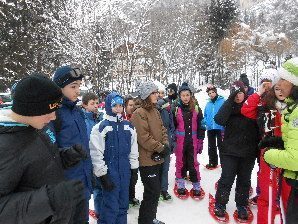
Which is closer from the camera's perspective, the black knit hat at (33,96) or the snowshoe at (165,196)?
the black knit hat at (33,96)

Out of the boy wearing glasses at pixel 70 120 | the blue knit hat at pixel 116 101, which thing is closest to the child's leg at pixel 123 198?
the boy wearing glasses at pixel 70 120

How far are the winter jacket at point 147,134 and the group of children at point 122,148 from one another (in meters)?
0.01

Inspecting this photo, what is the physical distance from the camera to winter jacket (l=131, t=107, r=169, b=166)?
4207 millimetres

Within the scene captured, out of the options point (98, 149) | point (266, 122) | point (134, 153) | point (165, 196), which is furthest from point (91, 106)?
point (266, 122)

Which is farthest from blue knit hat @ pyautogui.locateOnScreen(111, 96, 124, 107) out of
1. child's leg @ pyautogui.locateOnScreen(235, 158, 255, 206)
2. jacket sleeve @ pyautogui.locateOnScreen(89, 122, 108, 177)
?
child's leg @ pyautogui.locateOnScreen(235, 158, 255, 206)

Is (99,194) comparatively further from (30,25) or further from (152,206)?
(30,25)

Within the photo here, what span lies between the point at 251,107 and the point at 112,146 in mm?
1895

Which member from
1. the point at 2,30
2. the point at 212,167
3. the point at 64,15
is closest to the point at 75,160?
the point at 212,167

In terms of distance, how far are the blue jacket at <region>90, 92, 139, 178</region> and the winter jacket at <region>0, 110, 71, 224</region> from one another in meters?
1.91

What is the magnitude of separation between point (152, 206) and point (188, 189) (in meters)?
Result: 1.85

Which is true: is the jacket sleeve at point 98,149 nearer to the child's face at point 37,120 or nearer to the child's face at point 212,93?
the child's face at point 37,120

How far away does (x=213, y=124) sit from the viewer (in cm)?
697

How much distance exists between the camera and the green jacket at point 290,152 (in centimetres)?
261

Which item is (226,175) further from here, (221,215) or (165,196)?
(165,196)
